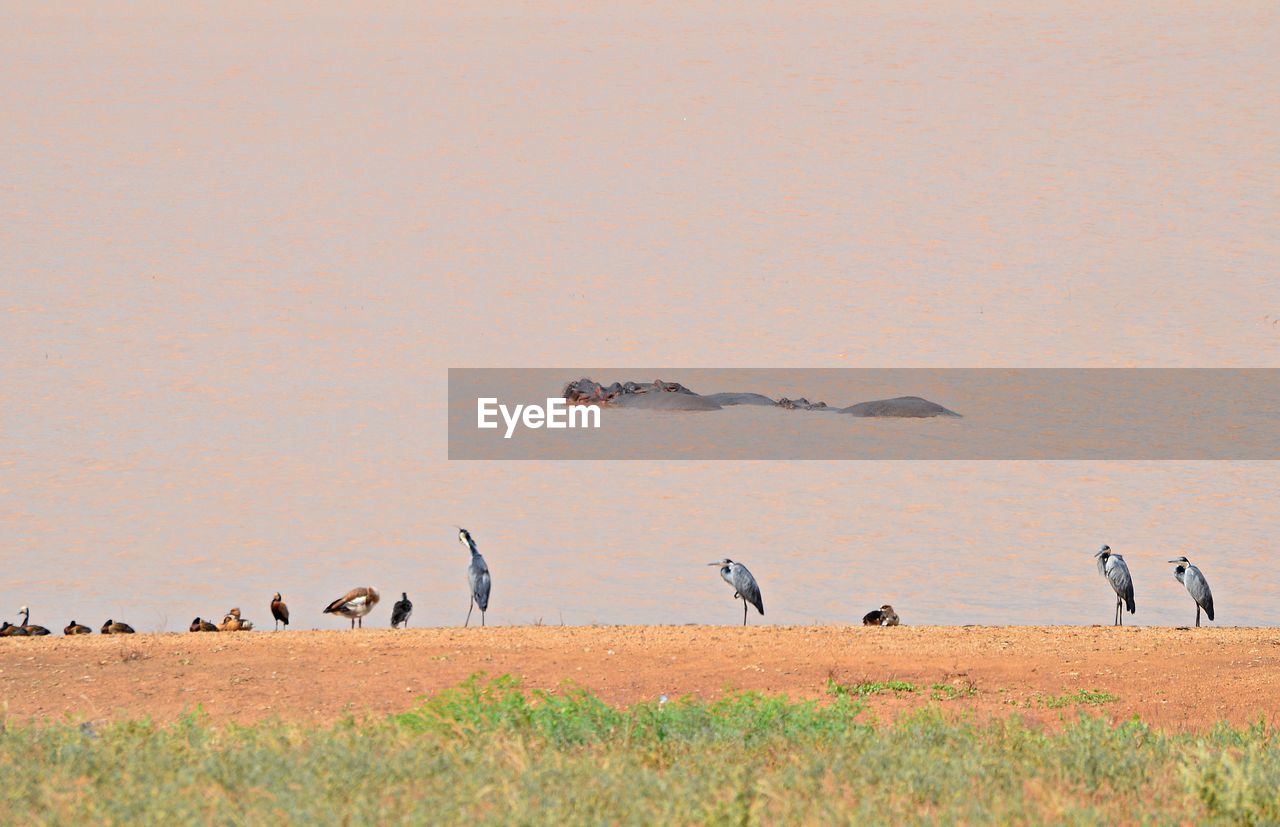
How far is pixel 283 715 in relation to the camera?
11.8 meters

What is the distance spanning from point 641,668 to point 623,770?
5917mm

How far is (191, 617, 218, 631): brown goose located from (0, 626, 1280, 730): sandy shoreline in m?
1.53

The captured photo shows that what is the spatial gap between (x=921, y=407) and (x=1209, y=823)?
18799 millimetres

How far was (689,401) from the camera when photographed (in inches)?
1029

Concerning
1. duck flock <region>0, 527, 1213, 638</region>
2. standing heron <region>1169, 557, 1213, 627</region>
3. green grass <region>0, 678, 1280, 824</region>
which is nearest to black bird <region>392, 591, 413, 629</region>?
duck flock <region>0, 527, 1213, 638</region>

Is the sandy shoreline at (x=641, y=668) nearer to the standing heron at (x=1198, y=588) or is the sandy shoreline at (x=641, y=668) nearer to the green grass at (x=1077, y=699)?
the green grass at (x=1077, y=699)

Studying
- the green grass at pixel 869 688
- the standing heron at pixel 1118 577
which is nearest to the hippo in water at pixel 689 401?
the standing heron at pixel 1118 577

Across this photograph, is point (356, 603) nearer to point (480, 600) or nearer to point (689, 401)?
point (480, 600)

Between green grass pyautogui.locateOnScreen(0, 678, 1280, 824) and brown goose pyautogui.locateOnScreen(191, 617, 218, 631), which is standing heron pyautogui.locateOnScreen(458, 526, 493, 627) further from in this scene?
green grass pyautogui.locateOnScreen(0, 678, 1280, 824)

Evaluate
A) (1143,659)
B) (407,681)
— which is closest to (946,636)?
(1143,659)

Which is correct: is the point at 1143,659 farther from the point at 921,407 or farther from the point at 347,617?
the point at 921,407

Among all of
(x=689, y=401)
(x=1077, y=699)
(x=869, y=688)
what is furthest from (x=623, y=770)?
(x=689, y=401)

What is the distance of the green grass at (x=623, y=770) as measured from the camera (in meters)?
6.71

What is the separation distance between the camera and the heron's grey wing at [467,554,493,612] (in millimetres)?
17422
